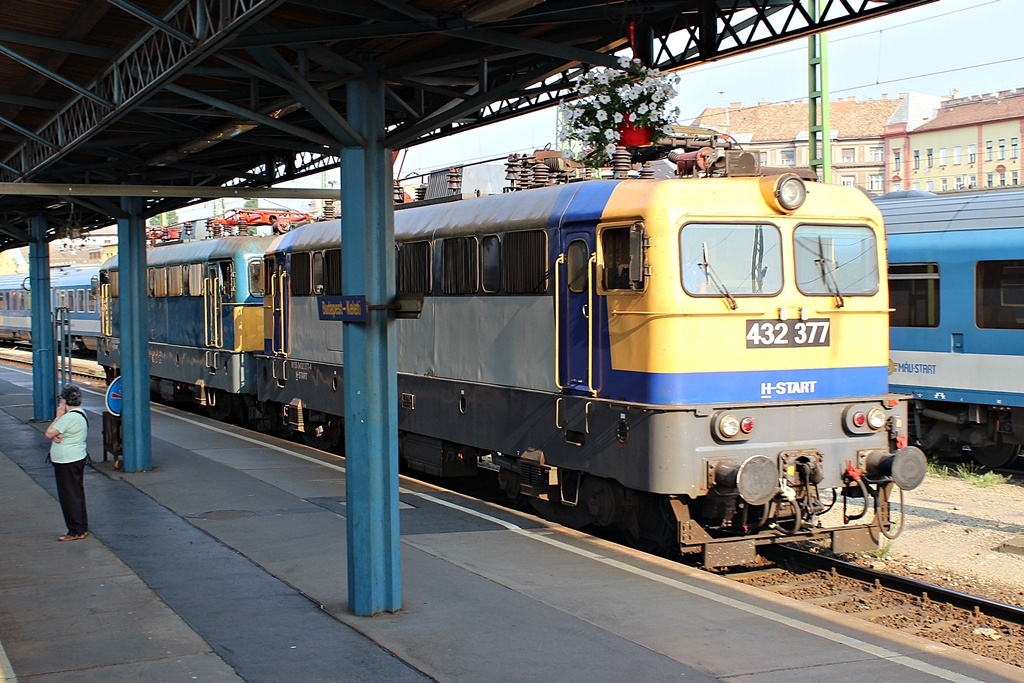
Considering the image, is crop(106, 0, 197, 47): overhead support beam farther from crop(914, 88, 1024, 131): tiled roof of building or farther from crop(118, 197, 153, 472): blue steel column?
crop(914, 88, 1024, 131): tiled roof of building

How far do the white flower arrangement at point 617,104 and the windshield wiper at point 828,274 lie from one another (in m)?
2.21

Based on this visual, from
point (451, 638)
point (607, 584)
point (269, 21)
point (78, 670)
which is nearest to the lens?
point (78, 670)

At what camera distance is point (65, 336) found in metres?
18.7

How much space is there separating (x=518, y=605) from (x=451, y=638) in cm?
88

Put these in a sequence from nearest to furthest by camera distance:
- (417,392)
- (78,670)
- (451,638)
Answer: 1. (78,670)
2. (451,638)
3. (417,392)

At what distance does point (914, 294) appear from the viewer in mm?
15445

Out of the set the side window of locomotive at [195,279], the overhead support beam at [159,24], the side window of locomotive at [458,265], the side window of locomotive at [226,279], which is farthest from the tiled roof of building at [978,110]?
the overhead support beam at [159,24]

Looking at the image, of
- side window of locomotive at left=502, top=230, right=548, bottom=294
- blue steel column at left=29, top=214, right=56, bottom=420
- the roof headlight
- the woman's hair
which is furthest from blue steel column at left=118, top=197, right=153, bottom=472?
the roof headlight

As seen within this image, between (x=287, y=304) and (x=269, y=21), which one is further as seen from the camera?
(x=287, y=304)

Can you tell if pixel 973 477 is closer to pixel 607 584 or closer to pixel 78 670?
pixel 607 584

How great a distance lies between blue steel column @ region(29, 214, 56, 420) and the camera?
19.2 m

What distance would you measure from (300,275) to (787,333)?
29.2ft

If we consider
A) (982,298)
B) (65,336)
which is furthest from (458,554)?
(65,336)

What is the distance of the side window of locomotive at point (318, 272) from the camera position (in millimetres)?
15328
